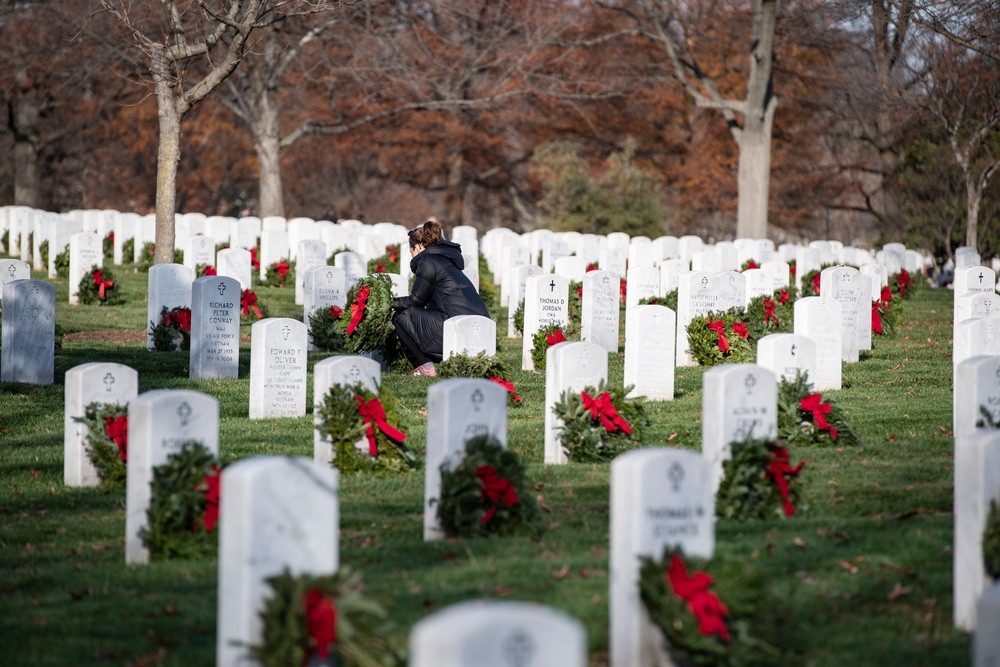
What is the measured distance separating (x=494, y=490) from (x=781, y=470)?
65.9 inches

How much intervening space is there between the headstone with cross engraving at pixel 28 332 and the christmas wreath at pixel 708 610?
8.56m

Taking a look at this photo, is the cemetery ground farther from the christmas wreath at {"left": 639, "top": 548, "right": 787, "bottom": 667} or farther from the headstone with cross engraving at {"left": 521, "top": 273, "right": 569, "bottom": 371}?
the headstone with cross engraving at {"left": 521, "top": 273, "right": 569, "bottom": 371}

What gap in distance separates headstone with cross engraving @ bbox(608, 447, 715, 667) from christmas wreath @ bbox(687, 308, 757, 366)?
910 centimetres

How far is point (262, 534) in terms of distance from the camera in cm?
472

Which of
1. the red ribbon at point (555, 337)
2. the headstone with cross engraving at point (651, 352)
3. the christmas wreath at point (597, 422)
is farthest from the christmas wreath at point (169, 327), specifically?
the christmas wreath at point (597, 422)

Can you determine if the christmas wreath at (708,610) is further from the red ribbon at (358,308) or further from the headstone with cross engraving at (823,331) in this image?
the red ribbon at (358,308)

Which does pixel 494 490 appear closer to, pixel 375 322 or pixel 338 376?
pixel 338 376

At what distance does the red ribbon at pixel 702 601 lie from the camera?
4723mm

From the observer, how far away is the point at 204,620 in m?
5.60

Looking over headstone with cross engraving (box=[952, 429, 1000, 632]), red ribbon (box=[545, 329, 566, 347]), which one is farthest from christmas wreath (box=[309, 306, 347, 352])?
headstone with cross engraving (box=[952, 429, 1000, 632])

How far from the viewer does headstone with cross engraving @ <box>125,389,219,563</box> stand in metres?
6.38

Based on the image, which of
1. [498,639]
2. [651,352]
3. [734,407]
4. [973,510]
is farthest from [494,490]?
[651,352]

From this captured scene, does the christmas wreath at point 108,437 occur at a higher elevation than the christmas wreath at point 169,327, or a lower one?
lower

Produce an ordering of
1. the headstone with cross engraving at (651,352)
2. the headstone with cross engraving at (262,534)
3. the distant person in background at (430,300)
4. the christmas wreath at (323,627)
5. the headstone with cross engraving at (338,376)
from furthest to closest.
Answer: the distant person in background at (430,300), the headstone with cross engraving at (651,352), the headstone with cross engraving at (338,376), the headstone with cross engraving at (262,534), the christmas wreath at (323,627)
